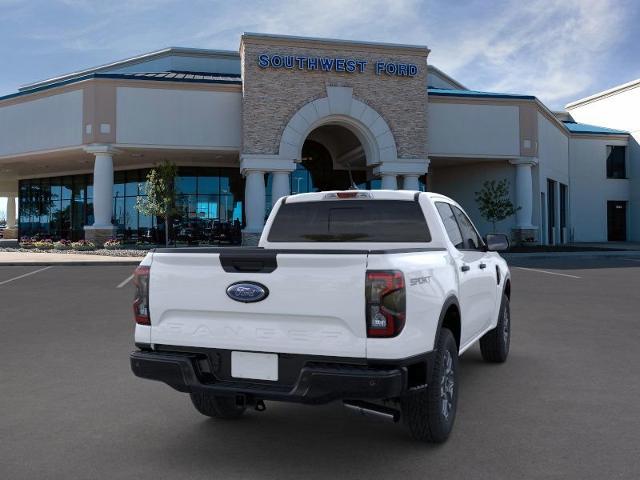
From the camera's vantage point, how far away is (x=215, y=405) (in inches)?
183

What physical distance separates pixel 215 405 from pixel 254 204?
79.7 ft

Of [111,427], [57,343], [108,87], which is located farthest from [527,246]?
[111,427]

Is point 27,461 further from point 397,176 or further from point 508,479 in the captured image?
point 397,176

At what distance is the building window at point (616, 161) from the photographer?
4231cm

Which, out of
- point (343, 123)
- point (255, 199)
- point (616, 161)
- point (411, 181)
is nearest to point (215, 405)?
point (255, 199)

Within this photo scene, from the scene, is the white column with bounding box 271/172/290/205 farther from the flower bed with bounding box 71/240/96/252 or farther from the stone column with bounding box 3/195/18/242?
the stone column with bounding box 3/195/18/242

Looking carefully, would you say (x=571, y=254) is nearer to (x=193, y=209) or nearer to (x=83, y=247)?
(x=193, y=209)

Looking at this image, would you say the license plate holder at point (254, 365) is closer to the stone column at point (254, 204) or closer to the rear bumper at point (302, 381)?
the rear bumper at point (302, 381)

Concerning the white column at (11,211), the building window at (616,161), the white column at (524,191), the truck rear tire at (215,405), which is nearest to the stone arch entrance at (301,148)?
the white column at (524,191)

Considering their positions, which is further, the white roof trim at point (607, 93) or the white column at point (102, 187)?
the white roof trim at point (607, 93)

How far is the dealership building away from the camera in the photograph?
28.3 metres

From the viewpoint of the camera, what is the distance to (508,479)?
3592 millimetres

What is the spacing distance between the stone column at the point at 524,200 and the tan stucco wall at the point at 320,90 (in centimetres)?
624

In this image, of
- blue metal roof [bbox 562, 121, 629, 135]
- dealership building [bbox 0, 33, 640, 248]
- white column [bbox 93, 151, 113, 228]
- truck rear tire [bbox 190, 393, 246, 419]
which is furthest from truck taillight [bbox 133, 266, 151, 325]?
blue metal roof [bbox 562, 121, 629, 135]
